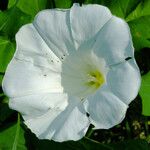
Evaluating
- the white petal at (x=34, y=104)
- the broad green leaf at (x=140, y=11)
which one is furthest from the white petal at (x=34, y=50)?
the broad green leaf at (x=140, y=11)

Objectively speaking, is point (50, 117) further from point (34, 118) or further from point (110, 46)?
point (110, 46)

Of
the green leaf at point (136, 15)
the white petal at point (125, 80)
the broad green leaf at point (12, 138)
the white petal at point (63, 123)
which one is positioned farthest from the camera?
the broad green leaf at point (12, 138)

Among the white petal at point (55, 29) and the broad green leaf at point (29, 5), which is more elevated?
the white petal at point (55, 29)

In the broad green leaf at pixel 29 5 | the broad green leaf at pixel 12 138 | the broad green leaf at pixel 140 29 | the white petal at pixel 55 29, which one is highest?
the white petal at pixel 55 29

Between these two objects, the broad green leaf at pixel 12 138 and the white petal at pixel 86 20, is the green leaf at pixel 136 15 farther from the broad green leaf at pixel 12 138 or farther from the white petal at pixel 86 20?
the broad green leaf at pixel 12 138

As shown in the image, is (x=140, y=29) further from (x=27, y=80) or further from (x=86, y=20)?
(x=27, y=80)

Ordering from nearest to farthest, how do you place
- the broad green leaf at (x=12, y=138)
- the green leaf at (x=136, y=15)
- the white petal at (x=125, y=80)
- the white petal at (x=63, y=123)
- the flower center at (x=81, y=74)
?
the white petal at (x=125, y=80) → the white petal at (x=63, y=123) → the flower center at (x=81, y=74) → the green leaf at (x=136, y=15) → the broad green leaf at (x=12, y=138)

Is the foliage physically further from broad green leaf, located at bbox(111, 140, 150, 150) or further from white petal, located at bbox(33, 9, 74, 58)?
white petal, located at bbox(33, 9, 74, 58)
